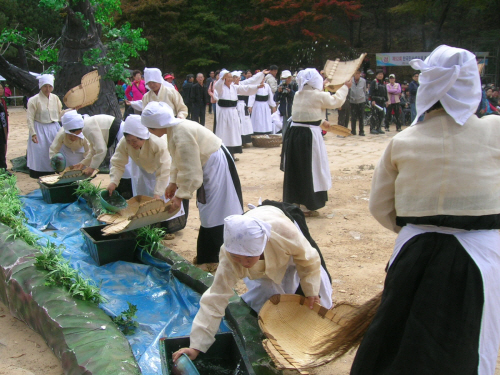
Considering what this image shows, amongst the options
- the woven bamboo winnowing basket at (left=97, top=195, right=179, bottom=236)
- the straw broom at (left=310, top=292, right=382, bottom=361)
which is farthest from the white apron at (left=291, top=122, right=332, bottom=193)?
the straw broom at (left=310, top=292, right=382, bottom=361)

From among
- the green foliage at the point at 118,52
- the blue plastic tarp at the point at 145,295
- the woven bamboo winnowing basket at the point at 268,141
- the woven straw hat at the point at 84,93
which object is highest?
the green foliage at the point at 118,52

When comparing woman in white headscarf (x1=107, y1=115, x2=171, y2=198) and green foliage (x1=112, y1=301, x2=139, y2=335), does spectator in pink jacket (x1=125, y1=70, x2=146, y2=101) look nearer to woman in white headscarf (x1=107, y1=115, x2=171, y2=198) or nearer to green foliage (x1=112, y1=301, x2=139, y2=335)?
woman in white headscarf (x1=107, y1=115, x2=171, y2=198)

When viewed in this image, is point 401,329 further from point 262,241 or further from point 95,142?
point 95,142

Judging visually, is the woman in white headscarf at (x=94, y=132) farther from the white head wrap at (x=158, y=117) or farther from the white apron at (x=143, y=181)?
the white head wrap at (x=158, y=117)

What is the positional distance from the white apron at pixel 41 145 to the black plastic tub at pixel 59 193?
1.59 meters

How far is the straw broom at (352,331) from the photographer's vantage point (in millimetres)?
2266

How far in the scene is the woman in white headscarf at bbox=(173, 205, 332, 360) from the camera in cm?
233

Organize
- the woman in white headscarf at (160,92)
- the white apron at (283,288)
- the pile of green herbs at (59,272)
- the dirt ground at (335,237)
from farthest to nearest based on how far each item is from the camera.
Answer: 1. the woman in white headscarf at (160,92)
2. the pile of green herbs at (59,272)
3. the dirt ground at (335,237)
4. the white apron at (283,288)

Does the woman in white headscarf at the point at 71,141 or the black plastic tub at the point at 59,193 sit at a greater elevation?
the woman in white headscarf at the point at 71,141

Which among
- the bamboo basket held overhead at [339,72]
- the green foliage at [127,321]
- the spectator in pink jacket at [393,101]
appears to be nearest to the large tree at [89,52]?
the bamboo basket held overhead at [339,72]

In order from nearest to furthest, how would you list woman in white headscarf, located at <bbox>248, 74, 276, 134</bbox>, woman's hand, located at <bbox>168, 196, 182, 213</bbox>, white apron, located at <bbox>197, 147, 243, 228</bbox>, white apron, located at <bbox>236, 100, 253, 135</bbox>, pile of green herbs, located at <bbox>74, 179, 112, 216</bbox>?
woman's hand, located at <bbox>168, 196, 182, 213</bbox>
white apron, located at <bbox>197, 147, 243, 228</bbox>
pile of green herbs, located at <bbox>74, 179, 112, 216</bbox>
white apron, located at <bbox>236, 100, 253, 135</bbox>
woman in white headscarf, located at <bbox>248, 74, 276, 134</bbox>

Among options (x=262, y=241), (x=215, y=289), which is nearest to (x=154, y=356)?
(x=215, y=289)

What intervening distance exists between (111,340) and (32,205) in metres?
4.12

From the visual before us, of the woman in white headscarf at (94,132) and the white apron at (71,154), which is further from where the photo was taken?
the white apron at (71,154)
